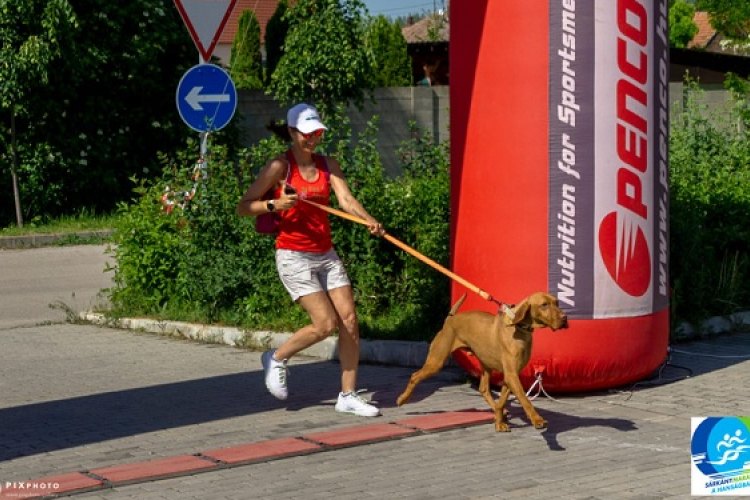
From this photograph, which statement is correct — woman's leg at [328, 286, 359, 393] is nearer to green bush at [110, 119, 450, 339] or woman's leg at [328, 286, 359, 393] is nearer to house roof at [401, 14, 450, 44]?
green bush at [110, 119, 450, 339]

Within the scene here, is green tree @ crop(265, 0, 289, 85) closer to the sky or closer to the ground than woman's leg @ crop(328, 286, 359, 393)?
closer to the sky

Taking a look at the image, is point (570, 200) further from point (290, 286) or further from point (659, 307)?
point (290, 286)

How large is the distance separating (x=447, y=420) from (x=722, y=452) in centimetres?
180

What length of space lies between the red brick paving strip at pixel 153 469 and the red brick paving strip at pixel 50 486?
4.4 inches

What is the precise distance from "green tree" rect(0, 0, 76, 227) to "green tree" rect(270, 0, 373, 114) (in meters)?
5.53

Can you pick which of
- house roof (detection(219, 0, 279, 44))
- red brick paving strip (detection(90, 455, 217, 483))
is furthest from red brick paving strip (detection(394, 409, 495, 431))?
house roof (detection(219, 0, 279, 44))

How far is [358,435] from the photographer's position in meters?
7.47

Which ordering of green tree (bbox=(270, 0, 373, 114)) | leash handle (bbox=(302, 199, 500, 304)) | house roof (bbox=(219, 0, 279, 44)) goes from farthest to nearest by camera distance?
house roof (bbox=(219, 0, 279, 44)) → green tree (bbox=(270, 0, 373, 114)) → leash handle (bbox=(302, 199, 500, 304))

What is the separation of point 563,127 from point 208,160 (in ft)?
14.0

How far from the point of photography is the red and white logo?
830 cm

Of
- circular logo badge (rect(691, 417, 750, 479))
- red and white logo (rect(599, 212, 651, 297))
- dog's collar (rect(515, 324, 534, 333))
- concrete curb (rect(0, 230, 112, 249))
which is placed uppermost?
red and white logo (rect(599, 212, 651, 297))

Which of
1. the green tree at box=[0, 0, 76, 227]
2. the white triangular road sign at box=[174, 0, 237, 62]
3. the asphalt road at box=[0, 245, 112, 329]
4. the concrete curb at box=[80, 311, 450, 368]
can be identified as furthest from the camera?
the green tree at box=[0, 0, 76, 227]

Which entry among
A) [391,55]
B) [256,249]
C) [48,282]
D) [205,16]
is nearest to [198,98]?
[205,16]

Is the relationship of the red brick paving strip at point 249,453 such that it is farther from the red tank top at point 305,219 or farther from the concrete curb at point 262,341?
the concrete curb at point 262,341
